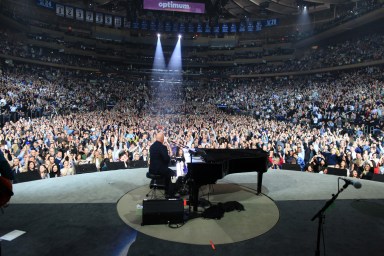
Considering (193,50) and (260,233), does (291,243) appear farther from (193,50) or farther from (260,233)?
(193,50)

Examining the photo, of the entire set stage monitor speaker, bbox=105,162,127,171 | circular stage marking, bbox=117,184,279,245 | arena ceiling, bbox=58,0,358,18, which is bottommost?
circular stage marking, bbox=117,184,279,245

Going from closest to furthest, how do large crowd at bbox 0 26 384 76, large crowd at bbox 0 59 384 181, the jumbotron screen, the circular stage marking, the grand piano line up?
the circular stage marking → the grand piano → large crowd at bbox 0 59 384 181 → large crowd at bbox 0 26 384 76 → the jumbotron screen

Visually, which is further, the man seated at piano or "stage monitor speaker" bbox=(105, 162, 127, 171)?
"stage monitor speaker" bbox=(105, 162, 127, 171)

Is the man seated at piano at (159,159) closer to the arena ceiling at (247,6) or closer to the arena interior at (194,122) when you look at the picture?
the arena interior at (194,122)

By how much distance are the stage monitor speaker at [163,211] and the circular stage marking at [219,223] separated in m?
0.12

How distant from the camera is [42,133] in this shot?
12.6 meters

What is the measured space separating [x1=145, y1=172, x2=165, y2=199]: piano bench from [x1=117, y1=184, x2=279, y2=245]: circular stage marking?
0.26 m

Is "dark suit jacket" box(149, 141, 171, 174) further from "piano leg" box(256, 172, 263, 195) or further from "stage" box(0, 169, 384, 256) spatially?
"piano leg" box(256, 172, 263, 195)

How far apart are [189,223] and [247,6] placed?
37.2m

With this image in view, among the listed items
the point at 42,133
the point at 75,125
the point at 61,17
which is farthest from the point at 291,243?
the point at 61,17

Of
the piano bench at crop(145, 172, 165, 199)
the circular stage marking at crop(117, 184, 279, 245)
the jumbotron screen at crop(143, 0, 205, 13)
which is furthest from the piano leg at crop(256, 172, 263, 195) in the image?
the jumbotron screen at crop(143, 0, 205, 13)

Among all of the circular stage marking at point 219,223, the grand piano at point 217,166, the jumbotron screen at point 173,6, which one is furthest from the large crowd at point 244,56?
the circular stage marking at point 219,223

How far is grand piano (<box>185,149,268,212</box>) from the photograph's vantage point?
5.70 meters

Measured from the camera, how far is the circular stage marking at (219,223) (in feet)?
15.9
